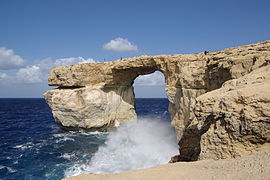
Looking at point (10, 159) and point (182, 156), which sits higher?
point (182, 156)

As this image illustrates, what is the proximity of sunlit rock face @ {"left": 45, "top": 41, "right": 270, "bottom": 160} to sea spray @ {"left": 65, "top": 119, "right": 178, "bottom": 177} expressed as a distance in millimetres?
2216

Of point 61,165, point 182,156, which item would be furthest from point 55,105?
point 182,156

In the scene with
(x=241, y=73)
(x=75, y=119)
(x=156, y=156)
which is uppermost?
(x=241, y=73)

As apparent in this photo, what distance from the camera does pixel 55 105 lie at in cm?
2114

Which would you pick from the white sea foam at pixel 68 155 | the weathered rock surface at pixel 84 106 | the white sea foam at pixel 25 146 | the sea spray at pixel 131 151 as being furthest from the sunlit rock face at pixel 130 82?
the white sea foam at pixel 68 155

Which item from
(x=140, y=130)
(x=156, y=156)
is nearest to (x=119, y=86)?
(x=140, y=130)

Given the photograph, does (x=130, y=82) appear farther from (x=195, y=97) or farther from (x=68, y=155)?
(x=68, y=155)

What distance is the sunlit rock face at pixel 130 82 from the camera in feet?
36.5

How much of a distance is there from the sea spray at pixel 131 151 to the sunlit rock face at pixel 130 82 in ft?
7.27

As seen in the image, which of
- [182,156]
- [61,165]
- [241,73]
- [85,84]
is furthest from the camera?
[85,84]

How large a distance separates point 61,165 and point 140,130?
1104 centimetres

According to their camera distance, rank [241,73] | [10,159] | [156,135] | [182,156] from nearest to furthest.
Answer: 1. [182,156]
2. [241,73]
3. [10,159]
4. [156,135]

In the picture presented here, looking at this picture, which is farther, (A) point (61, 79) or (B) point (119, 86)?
(B) point (119, 86)

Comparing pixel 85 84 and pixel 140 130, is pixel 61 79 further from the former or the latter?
pixel 140 130
